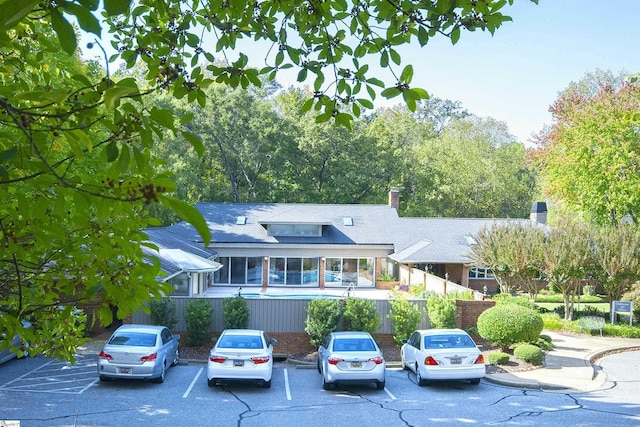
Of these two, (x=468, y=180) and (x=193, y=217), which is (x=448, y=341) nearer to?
(x=193, y=217)

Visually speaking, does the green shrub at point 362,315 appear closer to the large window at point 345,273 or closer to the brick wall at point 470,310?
the brick wall at point 470,310

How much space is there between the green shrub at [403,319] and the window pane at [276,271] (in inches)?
664

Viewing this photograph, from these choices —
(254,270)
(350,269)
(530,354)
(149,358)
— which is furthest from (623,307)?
(254,270)

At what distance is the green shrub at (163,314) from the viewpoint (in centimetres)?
1961

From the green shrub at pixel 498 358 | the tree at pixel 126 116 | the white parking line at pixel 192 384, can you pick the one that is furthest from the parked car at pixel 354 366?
the tree at pixel 126 116

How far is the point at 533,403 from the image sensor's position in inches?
555

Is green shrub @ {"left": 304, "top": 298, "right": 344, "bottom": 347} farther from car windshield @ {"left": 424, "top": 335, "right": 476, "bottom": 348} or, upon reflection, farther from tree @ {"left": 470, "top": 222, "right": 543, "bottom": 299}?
tree @ {"left": 470, "top": 222, "right": 543, "bottom": 299}

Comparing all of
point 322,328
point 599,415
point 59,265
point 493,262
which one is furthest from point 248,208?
point 59,265

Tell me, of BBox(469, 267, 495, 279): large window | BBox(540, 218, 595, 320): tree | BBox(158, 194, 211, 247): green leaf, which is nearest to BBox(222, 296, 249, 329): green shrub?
BBox(540, 218, 595, 320): tree

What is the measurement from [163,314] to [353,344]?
7430 millimetres

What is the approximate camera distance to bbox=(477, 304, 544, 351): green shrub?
60.5 ft

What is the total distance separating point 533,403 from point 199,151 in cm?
1369

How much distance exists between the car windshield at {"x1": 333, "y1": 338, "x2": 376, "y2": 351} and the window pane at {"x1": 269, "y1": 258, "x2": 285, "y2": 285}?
816 inches

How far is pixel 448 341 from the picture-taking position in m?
15.7
